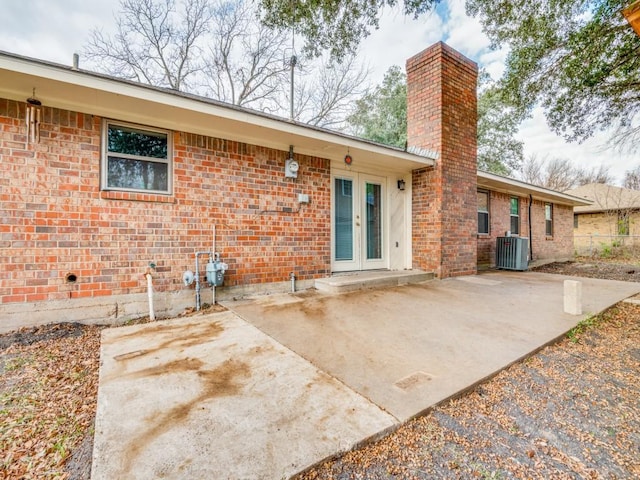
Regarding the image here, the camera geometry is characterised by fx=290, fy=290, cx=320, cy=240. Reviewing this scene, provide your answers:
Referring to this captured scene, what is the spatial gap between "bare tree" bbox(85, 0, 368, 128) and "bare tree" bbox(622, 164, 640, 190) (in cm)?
2581

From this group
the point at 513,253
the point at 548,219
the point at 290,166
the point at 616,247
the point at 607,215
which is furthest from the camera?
the point at 607,215

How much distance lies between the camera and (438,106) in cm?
642

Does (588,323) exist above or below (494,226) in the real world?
below

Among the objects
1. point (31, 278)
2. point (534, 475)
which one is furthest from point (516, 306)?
point (31, 278)

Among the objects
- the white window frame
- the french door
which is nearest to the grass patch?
the french door

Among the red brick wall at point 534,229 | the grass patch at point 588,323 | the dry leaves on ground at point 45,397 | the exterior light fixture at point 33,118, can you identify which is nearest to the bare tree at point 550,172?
the red brick wall at point 534,229

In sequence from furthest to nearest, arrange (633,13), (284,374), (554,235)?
(554,235) < (284,374) < (633,13)

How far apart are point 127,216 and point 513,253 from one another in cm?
933

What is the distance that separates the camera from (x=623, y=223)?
16.6 m

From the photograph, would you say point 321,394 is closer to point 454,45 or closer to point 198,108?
point 198,108

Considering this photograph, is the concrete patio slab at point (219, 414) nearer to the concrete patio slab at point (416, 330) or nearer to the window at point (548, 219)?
the concrete patio slab at point (416, 330)

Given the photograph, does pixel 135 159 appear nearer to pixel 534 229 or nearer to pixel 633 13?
pixel 633 13

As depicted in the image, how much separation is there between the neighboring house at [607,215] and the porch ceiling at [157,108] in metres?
19.1

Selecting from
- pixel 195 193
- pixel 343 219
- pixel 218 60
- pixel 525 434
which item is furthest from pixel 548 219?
pixel 218 60
